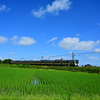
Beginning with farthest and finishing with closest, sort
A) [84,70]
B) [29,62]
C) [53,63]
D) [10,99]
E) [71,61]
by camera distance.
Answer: [29,62] < [53,63] < [71,61] < [84,70] < [10,99]

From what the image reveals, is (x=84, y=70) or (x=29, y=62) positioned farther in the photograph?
(x=29, y=62)

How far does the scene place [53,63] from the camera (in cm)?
4756

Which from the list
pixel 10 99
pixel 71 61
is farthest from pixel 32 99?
pixel 71 61

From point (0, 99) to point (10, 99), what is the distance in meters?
0.51

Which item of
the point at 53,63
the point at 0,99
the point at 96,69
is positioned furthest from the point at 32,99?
the point at 53,63

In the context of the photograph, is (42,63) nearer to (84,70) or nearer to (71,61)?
(71,61)

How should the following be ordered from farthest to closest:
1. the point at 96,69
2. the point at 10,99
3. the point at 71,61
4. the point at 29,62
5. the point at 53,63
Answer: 1. the point at 29,62
2. the point at 53,63
3. the point at 71,61
4. the point at 96,69
5. the point at 10,99

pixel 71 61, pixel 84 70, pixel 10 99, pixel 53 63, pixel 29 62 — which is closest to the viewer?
pixel 10 99

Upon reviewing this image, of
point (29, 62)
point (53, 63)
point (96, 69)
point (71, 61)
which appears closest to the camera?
point (96, 69)

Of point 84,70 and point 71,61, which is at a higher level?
point 71,61

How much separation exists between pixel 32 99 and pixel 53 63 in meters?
41.6

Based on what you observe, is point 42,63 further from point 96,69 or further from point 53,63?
point 96,69

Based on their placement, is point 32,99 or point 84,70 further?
point 84,70

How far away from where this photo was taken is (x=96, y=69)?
35.0 m
